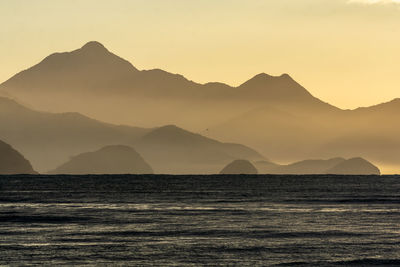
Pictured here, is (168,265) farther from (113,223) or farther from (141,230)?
(113,223)

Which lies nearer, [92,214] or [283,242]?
[283,242]

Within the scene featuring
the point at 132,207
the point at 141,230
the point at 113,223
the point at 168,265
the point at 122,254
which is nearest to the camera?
the point at 168,265

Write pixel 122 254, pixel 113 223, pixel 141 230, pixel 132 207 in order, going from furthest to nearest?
pixel 132 207, pixel 113 223, pixel 141 230, pixel 122 254

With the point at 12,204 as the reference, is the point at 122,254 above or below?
below

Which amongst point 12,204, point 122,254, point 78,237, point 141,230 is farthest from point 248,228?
point 12,204

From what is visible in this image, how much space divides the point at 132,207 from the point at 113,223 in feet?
121

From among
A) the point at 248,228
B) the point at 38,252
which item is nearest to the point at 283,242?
the point at 248,228

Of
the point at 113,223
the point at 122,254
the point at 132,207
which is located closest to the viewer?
the point at 122,254

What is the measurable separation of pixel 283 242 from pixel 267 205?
65.7 m

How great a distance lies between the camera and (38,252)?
247 feet

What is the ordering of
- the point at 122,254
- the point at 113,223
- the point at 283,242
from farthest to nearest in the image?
the point at 113,223
the point at 283,242
the point at 122,254

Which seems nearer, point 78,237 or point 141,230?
point 78,237

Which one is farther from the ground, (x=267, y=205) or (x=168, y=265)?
(x=267, y=205)

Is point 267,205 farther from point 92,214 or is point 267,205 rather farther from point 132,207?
point 92,214
